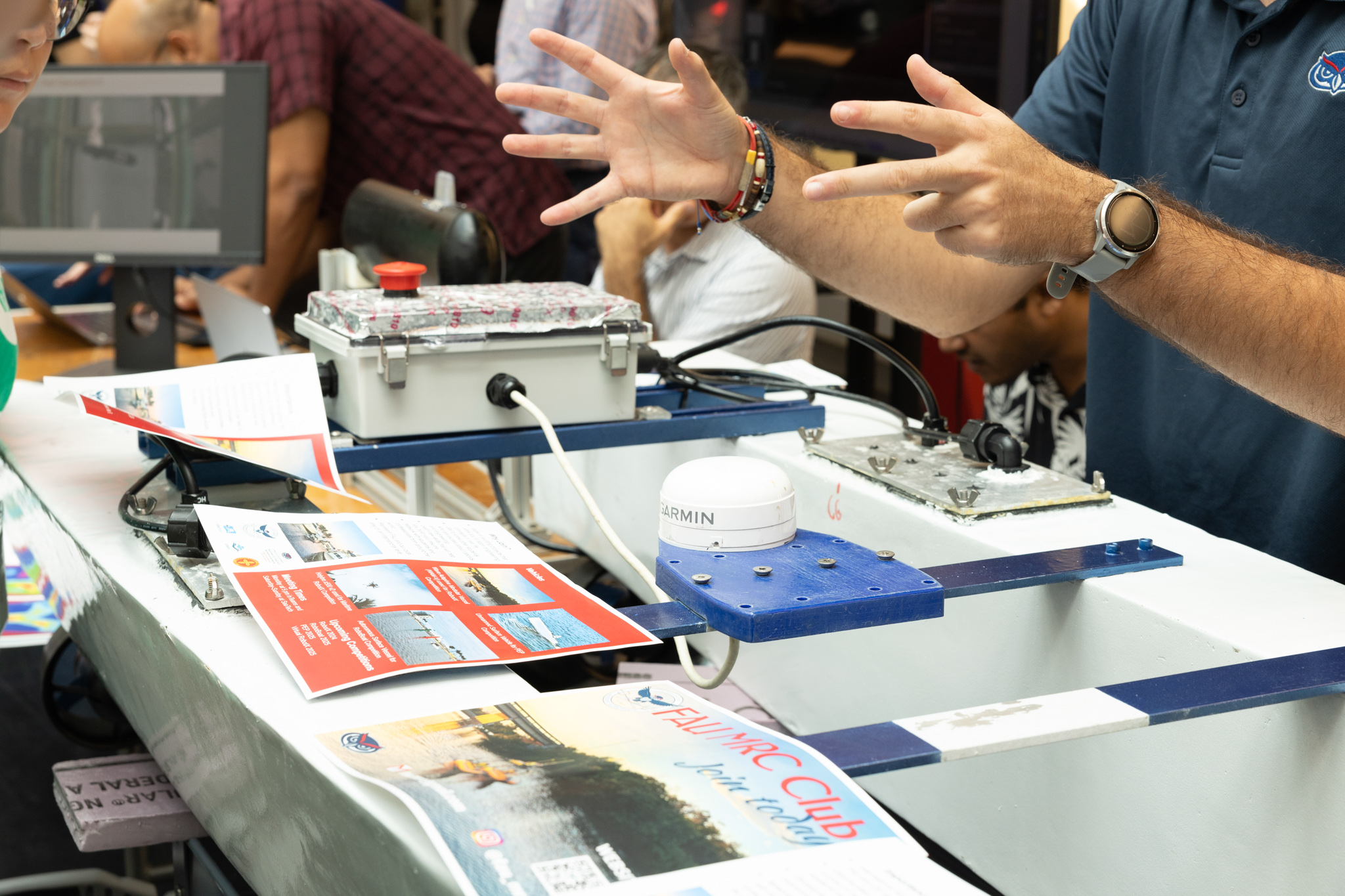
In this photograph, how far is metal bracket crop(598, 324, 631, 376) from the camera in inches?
37.4

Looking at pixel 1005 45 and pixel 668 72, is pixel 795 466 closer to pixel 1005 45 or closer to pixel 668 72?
pixel 668 72

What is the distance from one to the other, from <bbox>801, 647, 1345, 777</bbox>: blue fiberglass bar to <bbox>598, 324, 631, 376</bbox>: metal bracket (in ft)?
1.55

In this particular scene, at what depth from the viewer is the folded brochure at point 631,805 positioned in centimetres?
40

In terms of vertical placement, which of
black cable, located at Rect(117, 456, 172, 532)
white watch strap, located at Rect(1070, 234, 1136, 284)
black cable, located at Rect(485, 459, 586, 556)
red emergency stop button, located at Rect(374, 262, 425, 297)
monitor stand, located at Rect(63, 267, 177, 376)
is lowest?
black cable, located at Rect(485, 459, 586, 556)

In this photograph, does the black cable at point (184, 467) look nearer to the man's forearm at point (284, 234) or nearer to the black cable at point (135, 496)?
the black cable at point (135, 496)

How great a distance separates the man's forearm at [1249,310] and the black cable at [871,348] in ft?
0.58

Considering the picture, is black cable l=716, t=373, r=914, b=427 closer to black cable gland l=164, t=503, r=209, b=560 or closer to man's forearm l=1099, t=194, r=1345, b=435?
man's forearm l=1099, t=194, r=1345, b=435

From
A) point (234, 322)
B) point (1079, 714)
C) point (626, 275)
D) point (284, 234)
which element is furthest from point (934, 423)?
point (284, 234)

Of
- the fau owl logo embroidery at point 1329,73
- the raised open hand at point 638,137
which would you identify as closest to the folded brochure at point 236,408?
the raised open hand at point 638,137

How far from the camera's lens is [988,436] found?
2.89 feet

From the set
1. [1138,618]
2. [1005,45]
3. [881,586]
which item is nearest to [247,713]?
[881,586]

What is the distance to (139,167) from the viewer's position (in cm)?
187

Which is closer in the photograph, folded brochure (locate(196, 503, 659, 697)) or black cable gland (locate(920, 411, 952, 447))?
folded brochure (locate(196, 503, 659, 697))

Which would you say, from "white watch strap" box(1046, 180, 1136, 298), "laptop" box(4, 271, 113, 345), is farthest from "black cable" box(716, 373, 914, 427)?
"laptop" box(4, 271, 113, 345)
